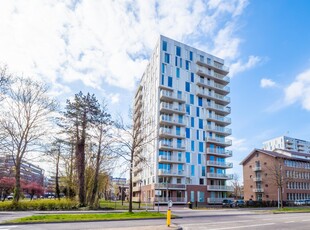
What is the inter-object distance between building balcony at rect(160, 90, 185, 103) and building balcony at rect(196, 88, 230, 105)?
5077 mm

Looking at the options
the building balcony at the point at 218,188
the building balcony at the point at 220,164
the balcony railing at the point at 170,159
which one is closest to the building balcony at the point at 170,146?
the balcony railing at the point at 170,159

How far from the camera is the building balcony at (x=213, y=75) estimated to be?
61356 millimetres

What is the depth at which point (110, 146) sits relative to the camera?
32.6m

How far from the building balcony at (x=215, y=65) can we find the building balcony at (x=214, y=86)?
350 centimetres

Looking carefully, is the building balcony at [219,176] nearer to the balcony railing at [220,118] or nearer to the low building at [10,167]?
the balcony railing at [220,118]

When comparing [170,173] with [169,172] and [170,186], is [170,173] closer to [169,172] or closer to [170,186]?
[169,172]

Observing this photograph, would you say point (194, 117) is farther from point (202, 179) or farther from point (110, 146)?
point (110, 146)

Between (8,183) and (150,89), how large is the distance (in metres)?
35.6

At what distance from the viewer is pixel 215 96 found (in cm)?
6338

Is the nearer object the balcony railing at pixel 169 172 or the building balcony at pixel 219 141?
the balcony railing at pixel 169 172

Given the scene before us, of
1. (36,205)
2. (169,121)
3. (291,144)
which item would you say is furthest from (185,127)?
(291,144)

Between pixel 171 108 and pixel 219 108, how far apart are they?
14.2 meters

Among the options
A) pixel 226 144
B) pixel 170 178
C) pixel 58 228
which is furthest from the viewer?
pixel 226 144

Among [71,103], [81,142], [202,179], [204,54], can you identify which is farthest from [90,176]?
[204,54]
